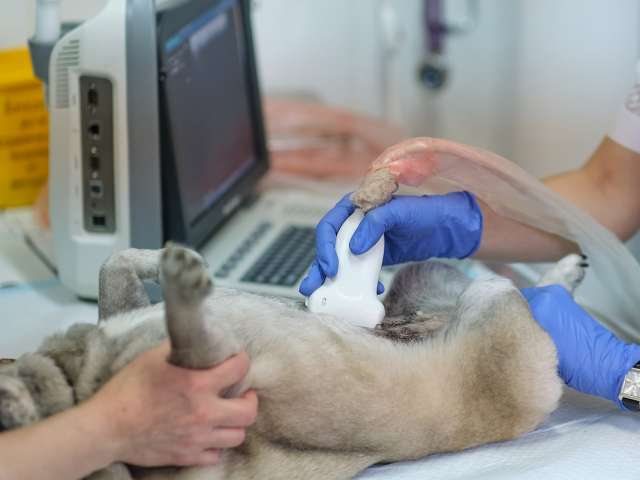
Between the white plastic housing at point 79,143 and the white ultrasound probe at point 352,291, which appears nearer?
the white ultrasound probe at point 352,291

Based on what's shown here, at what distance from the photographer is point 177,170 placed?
158 centimetres

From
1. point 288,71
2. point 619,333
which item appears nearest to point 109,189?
point 619,333

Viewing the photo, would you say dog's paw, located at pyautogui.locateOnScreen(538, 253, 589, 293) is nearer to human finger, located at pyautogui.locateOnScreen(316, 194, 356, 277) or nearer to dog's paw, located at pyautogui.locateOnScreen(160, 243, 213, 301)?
human finger, located at pyautogui.locateOnScreen(316, 194, 356, 277)

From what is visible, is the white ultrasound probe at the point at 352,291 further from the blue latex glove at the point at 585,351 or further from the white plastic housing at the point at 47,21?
the white plastic housing at the point at 47,21

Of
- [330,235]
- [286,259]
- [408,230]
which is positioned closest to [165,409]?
[330,235]

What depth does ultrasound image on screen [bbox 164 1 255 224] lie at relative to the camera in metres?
A: 1.60

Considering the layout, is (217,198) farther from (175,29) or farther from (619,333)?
(619,333)

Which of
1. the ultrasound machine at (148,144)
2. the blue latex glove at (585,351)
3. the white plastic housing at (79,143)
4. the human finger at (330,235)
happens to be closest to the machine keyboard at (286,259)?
the ultrasound machine at (148,144)

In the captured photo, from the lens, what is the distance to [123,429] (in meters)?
0.97

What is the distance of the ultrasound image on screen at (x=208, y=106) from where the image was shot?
1596mm

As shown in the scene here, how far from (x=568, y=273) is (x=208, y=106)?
2.63 feet

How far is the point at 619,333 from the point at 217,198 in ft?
2.79

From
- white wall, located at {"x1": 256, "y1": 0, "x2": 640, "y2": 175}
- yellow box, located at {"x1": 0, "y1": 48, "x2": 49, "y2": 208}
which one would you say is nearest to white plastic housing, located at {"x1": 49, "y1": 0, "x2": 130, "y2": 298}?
yellow box, located at {"x1": 0, "y1": 48, "x2": 49, "y2": 208}

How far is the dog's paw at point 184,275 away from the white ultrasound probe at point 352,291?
0.29 metres
